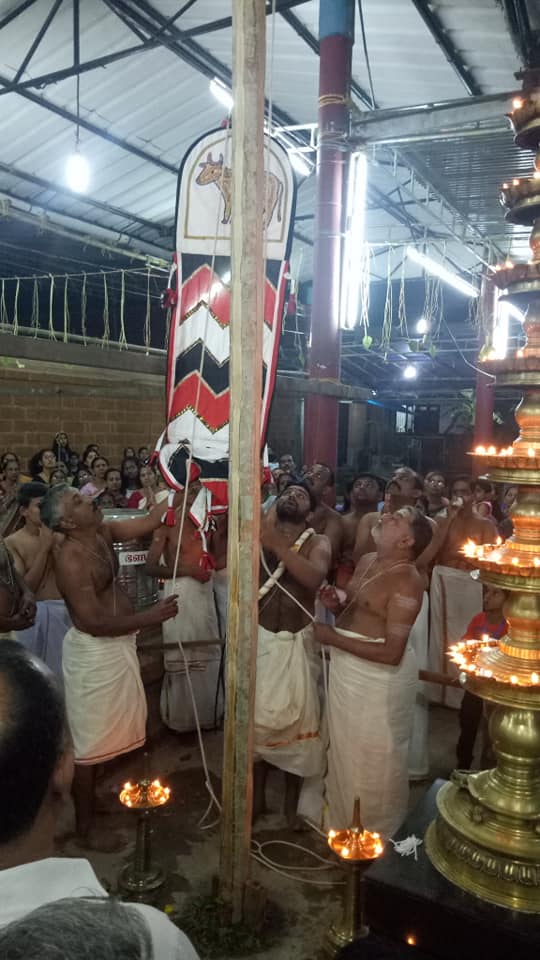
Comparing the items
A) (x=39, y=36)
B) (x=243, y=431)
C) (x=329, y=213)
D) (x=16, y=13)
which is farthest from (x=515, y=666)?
(x=16, y=13)

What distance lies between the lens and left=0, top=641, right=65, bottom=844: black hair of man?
4.13ft

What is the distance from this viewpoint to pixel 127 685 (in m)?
4.23

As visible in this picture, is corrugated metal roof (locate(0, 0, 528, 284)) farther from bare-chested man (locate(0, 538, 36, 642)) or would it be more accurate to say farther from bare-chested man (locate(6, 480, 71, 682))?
bare-chested man (locate(0, 538, 36, 642))

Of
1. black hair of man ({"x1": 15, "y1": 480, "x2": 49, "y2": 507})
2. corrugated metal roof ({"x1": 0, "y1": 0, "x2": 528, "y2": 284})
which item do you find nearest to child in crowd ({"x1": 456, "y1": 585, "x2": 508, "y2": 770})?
black hair of man ({"x1": 15, "y1": 480, "x2": 49, "y2": 507})

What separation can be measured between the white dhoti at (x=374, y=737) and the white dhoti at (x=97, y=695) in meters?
1.30

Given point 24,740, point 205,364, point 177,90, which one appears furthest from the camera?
point 177,90

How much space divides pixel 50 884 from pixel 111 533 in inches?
147

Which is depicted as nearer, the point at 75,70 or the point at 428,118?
the point at 428,118

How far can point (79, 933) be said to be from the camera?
3.44 ft

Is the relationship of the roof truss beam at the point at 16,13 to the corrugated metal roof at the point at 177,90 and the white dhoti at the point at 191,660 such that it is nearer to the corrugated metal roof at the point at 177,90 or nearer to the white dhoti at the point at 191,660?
the corrugated metal roof at the point at 177,90

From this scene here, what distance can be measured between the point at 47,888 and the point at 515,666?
1761mm

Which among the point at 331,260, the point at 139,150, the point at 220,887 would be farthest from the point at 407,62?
the point at 220,887

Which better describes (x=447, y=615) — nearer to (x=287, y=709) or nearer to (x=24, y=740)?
(x=287, y=709)

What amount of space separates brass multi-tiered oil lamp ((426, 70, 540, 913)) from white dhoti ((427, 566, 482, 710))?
3.35 m
